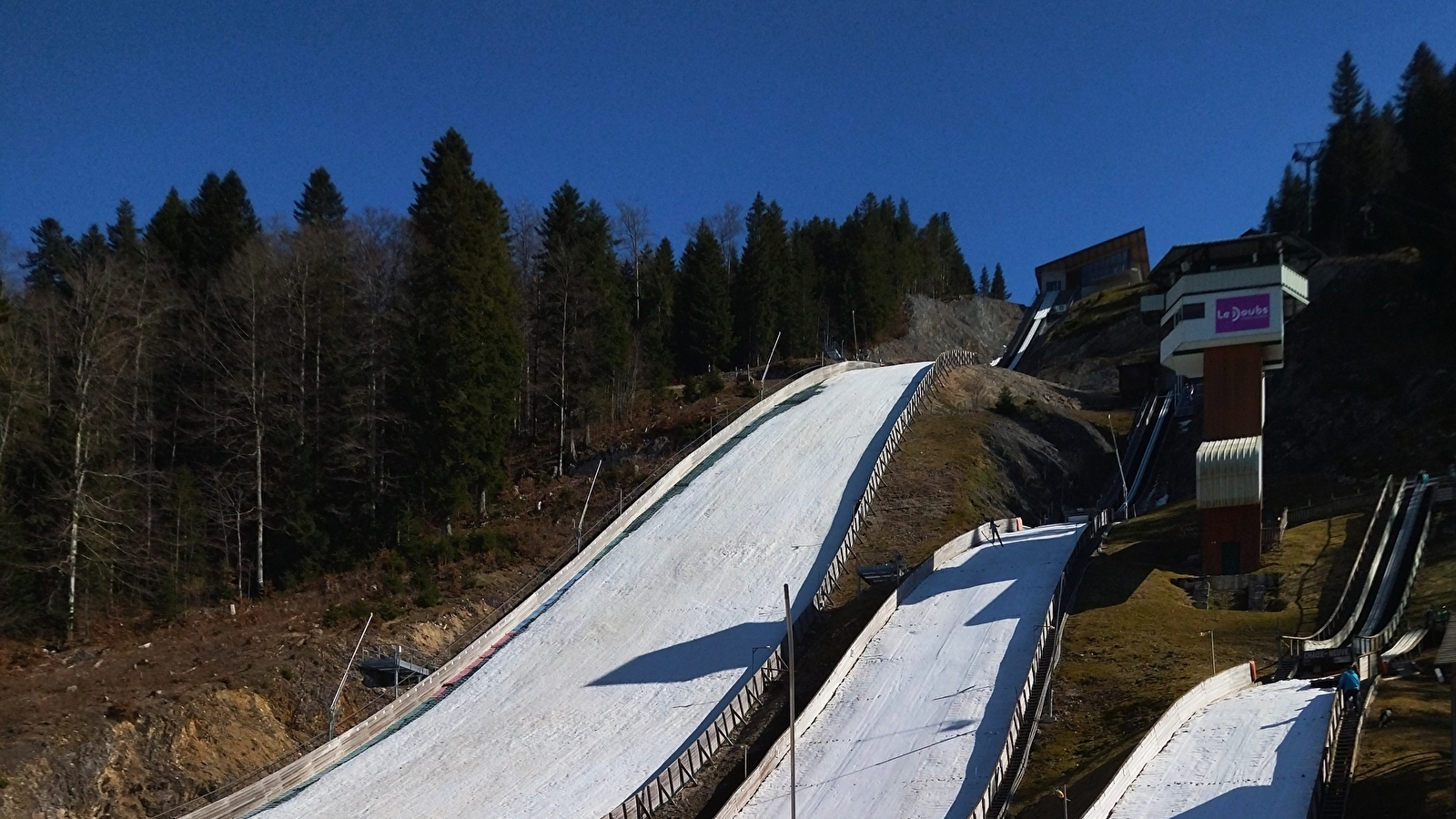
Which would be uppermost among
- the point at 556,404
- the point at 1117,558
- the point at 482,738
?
the point at 556,404

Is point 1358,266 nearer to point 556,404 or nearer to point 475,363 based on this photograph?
point 556,404

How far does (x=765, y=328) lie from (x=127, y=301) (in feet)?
148

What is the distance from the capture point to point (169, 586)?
35031 millimetres

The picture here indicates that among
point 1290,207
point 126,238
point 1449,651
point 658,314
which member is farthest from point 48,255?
point 1290,207

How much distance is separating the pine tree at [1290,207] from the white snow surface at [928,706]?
5861 centimetres

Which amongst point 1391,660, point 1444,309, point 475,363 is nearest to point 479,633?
point 475,363

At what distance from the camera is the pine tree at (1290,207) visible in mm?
86775

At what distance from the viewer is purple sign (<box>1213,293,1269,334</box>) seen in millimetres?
38969

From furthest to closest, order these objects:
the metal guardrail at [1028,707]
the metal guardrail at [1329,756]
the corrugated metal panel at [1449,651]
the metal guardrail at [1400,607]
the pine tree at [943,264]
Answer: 1. the pine tree at [943,264]
2. the metal guardrail at [1400,607]
3. the metal guardrail at [1028,707]
4. the metal guardrail at [1329,756]
5. the corrugated metal panel at [1449,651]

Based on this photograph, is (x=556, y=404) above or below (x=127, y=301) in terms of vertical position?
below

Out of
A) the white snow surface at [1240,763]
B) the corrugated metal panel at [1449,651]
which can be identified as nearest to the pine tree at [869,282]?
the white snow surface at [1240,763]

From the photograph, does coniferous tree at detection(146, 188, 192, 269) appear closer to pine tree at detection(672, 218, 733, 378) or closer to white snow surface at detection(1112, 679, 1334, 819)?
pine tree at detection(672, 218, 733, 378)

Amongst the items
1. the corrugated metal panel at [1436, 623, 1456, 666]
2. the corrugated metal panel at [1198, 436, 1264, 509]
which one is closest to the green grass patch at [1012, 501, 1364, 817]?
the corrugated metal panel at [1198, 436, 1264, 509]

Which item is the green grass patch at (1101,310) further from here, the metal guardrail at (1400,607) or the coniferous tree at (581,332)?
the metal guardrail at (1400,607)
